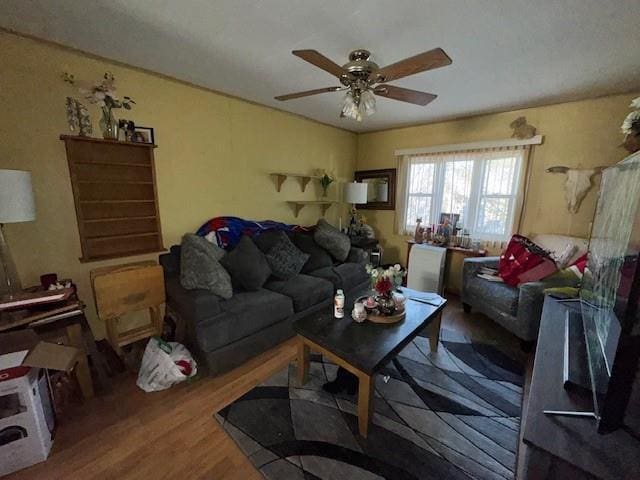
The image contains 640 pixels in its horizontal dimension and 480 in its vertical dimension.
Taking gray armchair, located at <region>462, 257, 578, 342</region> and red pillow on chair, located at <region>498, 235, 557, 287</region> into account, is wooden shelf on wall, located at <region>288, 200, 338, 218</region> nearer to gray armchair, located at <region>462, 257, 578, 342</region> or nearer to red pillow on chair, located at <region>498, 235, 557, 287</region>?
gray armchair, located at <region>462, 257, 578, 342</region>

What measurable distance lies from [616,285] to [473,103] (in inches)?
99.3

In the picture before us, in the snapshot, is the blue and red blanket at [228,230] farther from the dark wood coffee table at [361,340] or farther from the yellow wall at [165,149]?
the dark wood coffee table at [361,340]

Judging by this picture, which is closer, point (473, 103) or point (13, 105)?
point (13, 105)

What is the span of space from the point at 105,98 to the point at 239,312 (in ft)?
6.27

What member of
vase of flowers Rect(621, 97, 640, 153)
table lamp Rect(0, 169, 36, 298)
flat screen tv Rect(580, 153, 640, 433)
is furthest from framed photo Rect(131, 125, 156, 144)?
vase of flowers Rect(621, 97, 640, 153)

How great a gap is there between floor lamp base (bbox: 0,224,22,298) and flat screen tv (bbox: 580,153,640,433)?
2.98 metres

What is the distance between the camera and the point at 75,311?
166 cm

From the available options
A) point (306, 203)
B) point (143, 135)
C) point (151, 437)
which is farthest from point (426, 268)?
point (143, 135)

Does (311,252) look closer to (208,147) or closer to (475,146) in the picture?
(208,147)

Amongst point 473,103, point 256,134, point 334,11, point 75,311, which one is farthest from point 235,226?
point 473,103

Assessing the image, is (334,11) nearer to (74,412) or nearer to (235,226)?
(235,226)

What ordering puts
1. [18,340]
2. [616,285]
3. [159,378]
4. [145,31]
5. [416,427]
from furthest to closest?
[159,378] < [145,31] < [416,427] < [18,340] < [616,285]

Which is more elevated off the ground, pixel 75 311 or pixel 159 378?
pixel 75 311

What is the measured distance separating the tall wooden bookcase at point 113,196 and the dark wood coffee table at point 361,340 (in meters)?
1.73
